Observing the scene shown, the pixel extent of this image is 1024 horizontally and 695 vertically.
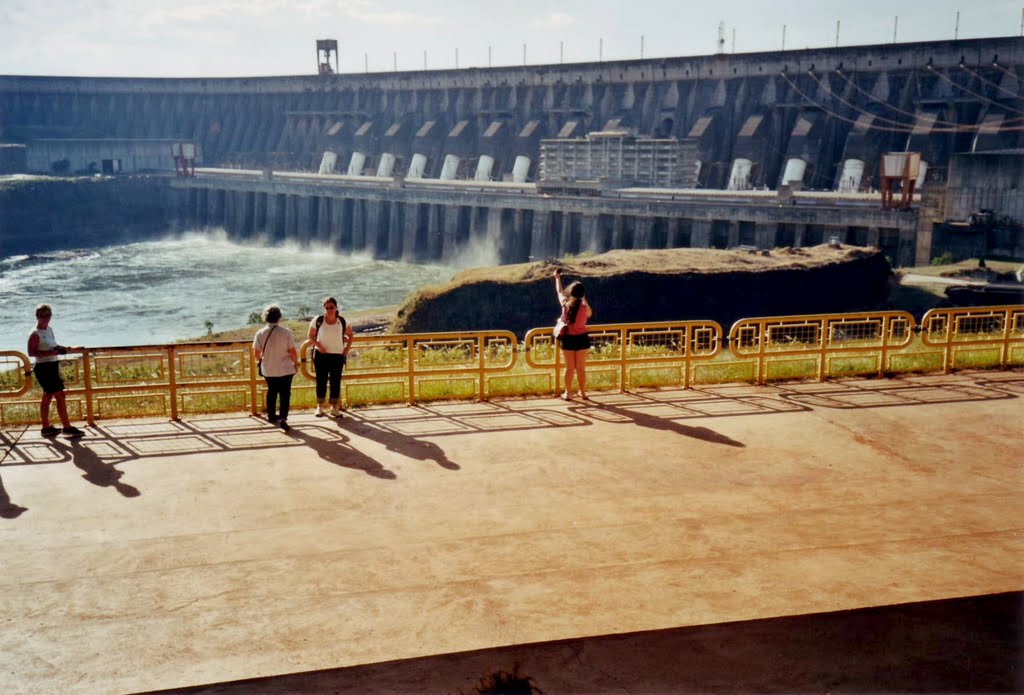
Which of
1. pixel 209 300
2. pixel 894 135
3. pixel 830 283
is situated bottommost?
pixel 209 300

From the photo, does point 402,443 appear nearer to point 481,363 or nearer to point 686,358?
point 481,363

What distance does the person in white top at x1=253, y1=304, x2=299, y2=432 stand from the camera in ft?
33.0

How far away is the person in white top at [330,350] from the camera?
10.3m

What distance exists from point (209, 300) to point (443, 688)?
1725 inches

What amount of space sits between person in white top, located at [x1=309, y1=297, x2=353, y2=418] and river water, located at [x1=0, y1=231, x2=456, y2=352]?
27760 millimetres

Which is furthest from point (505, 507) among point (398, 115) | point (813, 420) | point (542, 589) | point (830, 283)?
point (398, 115)

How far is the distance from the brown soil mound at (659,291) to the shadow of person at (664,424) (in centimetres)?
1709

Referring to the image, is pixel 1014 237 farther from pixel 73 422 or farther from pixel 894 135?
pixel 73 422

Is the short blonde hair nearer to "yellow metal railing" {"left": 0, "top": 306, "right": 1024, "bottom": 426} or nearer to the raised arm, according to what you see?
"yellow metal railing" {"left": 0, "top": 306, "right": 1024, "bottom": 426}

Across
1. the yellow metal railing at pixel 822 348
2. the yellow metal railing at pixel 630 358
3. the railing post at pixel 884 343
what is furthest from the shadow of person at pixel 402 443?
the railing post at pixel 884 343

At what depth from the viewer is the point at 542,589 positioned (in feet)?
20.6

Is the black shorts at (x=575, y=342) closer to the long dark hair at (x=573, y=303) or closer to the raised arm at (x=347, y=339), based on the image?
the long dark hair at (x=573, y=303)

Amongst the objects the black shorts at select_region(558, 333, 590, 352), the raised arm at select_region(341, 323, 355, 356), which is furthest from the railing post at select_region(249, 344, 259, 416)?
the black shorts at select_region(558, 333, 590, 352)

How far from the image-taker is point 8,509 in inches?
308
